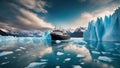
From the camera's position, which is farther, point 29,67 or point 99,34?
point 99,34

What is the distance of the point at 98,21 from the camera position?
88.3 feet

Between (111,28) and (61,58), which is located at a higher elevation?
(111,28)

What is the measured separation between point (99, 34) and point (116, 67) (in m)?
23.6

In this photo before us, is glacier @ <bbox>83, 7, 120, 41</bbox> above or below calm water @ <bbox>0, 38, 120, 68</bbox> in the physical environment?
above

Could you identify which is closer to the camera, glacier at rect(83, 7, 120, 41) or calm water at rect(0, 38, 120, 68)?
calm water at rect(0, 38, 120, 68)

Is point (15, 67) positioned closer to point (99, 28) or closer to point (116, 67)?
point (116, 67)

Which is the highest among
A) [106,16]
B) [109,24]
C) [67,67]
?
[106,16]

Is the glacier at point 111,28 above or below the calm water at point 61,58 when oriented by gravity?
above

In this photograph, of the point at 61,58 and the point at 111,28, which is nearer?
the point at 61,58

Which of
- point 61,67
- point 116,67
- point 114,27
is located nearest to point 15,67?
point 61,67

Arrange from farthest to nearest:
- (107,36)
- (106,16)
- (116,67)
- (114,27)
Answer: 1. (106,16)
2. (107,36)
3. (114,27)
4. (116,67)

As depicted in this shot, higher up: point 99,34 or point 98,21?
point 98,21

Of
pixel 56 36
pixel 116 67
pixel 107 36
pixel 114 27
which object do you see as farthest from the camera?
pixel 56 36

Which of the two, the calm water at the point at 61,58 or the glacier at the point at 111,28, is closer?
the calm water at the point at 61,58
